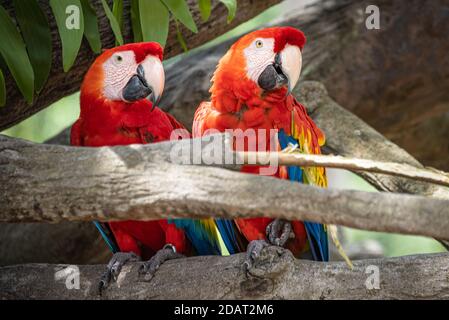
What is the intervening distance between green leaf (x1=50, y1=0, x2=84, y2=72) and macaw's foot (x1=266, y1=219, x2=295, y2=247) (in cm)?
80

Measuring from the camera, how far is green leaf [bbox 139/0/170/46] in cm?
232

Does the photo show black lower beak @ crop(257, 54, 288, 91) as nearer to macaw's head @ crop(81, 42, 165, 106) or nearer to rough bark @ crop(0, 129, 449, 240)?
macaw's head @ crop(81, 42, 165, 106)

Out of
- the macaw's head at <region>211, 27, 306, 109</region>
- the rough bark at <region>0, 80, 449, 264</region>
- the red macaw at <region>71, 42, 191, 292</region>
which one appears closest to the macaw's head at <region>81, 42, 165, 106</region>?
the red macaw at <region>71, 42, 191, 292</region>

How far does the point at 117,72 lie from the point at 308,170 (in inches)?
26.8

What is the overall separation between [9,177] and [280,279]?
2.44 ft

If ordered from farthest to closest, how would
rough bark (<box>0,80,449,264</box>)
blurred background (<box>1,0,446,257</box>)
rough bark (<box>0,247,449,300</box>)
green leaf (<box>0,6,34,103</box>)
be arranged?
blurred background (<box>1,0,446,257</box>)
rough bark (<box>0,80,449,264</box>)
green leaf (<box>0,6,34,103</box>)
rough bark (<box>0,247,449,300</box>)

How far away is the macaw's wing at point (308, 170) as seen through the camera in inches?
86.4

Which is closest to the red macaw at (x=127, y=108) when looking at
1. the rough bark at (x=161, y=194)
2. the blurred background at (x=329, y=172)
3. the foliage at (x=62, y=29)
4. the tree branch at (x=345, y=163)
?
the foliage at (x=62, y=29)

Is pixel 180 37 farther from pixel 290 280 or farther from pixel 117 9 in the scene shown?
pixel 290 280

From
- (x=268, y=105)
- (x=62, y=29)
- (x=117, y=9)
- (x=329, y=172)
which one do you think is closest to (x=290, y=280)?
(x=268, y=105)

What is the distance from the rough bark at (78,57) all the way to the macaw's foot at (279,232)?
0.91m

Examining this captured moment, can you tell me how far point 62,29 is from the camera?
2.12 m
